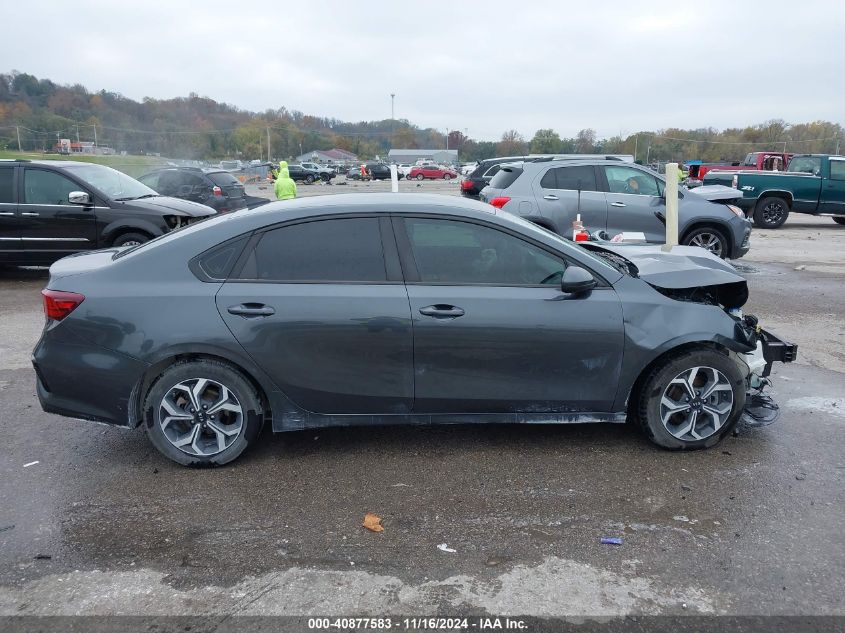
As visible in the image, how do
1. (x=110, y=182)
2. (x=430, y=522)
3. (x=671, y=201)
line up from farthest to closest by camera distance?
1. (x=110, y=182)
2. (x=671, y=201)
3. (x=430, y=522)

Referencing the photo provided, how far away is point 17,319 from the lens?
7.90 m

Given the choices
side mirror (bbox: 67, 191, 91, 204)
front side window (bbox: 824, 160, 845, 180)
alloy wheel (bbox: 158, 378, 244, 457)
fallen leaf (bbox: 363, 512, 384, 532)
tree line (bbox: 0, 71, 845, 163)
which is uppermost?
tree line (bbox: 0, 71, 845, 163)

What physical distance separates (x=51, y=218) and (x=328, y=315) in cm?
746

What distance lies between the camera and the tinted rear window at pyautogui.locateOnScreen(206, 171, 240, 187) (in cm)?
1566

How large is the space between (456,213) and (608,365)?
4.29ft

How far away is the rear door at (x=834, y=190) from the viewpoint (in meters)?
17.4

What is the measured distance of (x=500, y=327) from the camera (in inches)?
159

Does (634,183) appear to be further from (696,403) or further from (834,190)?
(834,190)

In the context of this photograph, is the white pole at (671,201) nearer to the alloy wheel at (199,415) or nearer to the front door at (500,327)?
the front door at (500,327)

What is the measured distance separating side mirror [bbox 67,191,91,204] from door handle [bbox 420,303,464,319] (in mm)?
7523

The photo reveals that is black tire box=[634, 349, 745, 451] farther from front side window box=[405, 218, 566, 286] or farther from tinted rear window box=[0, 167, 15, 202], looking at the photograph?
tinted rear window box=[0, 167, 15, 202]

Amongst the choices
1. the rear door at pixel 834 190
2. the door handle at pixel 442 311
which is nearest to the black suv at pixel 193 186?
the door handle at pixel 442 311

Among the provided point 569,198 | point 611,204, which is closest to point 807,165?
point 611,204

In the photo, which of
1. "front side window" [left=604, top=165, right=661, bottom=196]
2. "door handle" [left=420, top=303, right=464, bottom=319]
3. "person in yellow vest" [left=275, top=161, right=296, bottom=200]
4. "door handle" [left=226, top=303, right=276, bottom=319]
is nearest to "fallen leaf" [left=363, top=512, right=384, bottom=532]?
"door handle" [left=420, top=303, right=464, bottom=319]
